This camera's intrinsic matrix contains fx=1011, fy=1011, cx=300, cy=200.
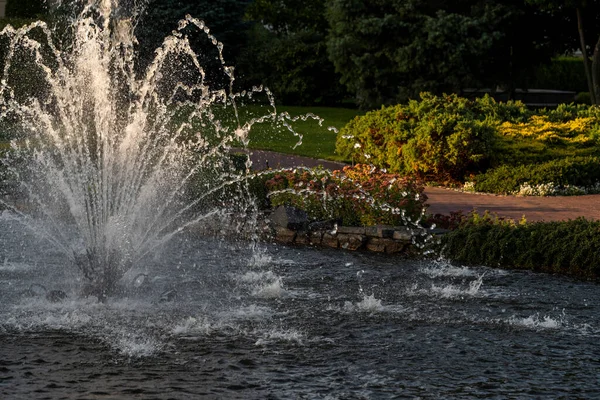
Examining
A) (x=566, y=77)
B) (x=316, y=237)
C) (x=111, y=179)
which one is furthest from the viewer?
(x=566, y=77)

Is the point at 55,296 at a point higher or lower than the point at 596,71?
lower

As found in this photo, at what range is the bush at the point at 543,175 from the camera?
17297 millimetres

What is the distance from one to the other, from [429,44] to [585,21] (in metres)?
5.83

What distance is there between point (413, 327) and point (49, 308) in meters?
3.51

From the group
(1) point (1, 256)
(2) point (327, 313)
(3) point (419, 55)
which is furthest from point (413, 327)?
(3) point (419, 55)

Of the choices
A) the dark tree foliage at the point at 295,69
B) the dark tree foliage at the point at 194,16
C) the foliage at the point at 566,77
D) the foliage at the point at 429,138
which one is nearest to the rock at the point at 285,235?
the foliage at the point at 429,138

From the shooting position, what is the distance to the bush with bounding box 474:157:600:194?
17297 millimetres

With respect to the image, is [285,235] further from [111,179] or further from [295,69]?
[295,69]

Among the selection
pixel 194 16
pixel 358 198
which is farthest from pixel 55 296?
pixel 194 16

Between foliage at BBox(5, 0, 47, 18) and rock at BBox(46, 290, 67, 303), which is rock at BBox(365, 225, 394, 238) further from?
foliage at BBox(5, 0, 47, 18)

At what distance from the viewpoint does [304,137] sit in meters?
25.8

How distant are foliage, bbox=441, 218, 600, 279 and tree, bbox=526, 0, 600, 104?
→ 1652cm

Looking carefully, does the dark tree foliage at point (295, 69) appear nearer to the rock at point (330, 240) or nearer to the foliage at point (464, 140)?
the foliage at point (464, 140)

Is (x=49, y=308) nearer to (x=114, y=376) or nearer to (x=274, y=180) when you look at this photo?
(x=114, y=376)
